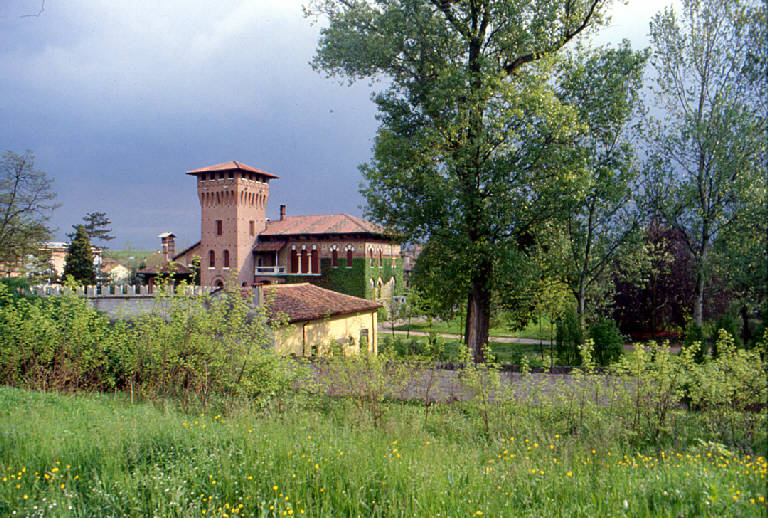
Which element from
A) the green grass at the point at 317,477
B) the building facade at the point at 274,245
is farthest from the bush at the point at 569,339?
the building facade at the point at 274,245

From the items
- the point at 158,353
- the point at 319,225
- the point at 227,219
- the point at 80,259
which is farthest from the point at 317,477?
the point at 80,259

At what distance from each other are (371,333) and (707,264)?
634 inches

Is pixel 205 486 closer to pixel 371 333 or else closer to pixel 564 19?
pixel 564 19

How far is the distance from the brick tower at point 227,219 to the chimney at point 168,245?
4079mm

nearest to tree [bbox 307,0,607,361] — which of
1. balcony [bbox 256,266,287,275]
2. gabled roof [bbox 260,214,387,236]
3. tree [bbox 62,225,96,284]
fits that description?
gabled roof [bbox 260,214,387,236]

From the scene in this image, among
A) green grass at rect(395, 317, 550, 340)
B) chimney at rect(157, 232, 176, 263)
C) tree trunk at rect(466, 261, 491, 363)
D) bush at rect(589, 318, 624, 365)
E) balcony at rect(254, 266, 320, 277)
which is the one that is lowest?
green grass at rect(395, 317, 550, 340)

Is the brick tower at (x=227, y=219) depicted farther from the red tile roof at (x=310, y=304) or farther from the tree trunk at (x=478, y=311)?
the tree trunk at (x=478, y=311)

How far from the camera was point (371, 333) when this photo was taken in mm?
25828

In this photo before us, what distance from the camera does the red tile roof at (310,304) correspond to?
19531mm

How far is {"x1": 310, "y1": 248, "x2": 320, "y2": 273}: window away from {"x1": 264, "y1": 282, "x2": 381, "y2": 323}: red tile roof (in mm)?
18031

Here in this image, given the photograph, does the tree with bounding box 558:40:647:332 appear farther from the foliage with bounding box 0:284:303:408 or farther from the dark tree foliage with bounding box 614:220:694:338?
the foliage with bounding box 0:284:303:408

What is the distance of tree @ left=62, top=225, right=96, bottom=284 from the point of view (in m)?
41.3

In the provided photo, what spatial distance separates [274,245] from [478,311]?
32.0 metres

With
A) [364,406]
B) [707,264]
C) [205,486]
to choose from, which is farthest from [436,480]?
[707,264]
